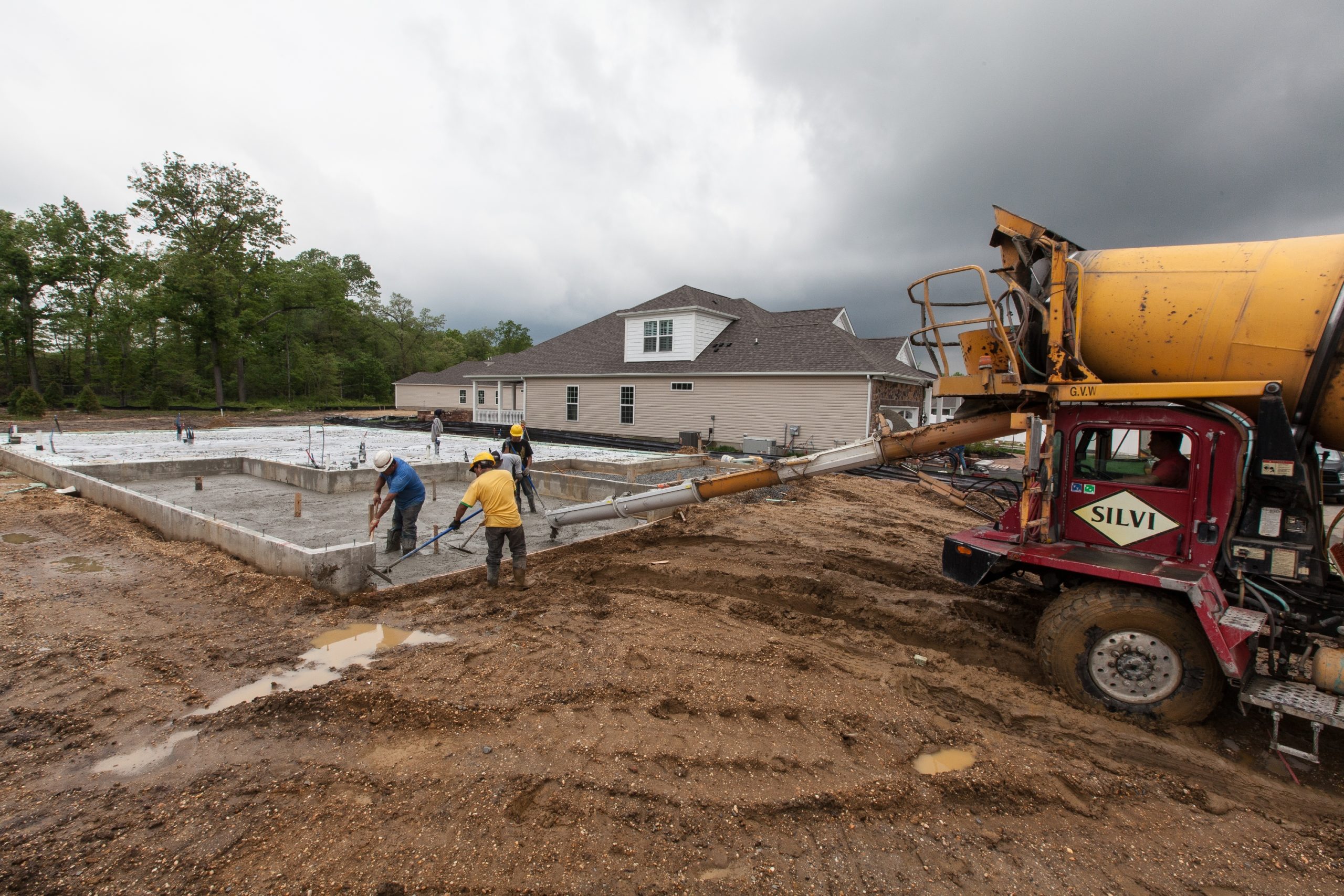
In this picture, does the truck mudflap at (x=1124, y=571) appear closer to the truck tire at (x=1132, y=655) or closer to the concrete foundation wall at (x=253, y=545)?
the truck tire at (x=1132, y=655)

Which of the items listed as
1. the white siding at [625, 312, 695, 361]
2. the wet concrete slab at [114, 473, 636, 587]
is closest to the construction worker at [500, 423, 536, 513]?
the wet concrete slab at [114, 473, 636, 587]

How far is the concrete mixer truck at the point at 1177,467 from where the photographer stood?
3.82 meters

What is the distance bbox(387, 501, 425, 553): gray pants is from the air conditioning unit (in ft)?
43.2

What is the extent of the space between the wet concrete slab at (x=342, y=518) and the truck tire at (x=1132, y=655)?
5967 millimetres

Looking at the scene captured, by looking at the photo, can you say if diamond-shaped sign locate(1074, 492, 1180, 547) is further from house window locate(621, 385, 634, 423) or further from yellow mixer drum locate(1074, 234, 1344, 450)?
house window locate(621, 385, 634, 423)

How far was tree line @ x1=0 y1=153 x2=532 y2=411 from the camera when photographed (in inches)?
1513

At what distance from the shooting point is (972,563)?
16.3ft

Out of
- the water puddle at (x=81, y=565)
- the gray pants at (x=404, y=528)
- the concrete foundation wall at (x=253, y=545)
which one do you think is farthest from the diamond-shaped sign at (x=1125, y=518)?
the water puddle at (x=81, y=565)

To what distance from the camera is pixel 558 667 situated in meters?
4.81

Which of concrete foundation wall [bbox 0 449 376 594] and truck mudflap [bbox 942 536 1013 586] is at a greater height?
truck mudflap [bbox 942 536 1013 586]

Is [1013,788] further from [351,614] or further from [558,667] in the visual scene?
[351,614]

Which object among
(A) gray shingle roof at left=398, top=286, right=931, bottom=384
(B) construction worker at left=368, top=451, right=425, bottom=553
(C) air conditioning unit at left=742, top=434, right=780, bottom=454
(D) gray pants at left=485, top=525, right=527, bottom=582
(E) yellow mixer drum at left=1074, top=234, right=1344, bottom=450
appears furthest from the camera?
(A) gray shingle roof at left=398, top=286, right=931, bottom=384

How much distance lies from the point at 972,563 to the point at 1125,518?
110cm

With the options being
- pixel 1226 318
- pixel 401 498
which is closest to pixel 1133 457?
pixel 1226 318
